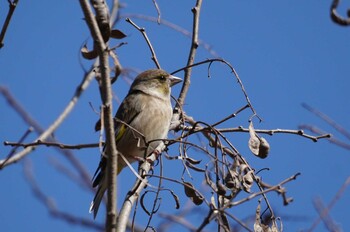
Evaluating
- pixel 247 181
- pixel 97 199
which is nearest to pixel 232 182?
pixel 247 181

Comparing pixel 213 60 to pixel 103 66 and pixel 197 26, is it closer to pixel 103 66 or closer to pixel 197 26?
pixel 197 26

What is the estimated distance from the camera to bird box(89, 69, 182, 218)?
18.5 ft

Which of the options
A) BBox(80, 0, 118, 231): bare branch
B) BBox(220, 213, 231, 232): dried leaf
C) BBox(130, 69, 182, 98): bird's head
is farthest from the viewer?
BBox(130, 69, 182, 98): bird's head

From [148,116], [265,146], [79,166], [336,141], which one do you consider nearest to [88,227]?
[79,166]

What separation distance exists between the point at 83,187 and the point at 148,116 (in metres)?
1.05

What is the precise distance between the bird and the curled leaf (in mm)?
1739

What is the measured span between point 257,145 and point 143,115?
2.30 metres

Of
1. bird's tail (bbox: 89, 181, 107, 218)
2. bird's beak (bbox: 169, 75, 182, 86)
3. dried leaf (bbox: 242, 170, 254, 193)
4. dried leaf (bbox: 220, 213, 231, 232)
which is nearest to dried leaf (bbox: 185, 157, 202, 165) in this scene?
dried leaf (bbox: 242, 170, 254, 193)

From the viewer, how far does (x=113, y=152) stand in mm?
2594

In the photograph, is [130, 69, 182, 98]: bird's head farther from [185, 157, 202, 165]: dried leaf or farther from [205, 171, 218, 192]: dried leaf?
[205, 171, 218, 192]: dried leaf

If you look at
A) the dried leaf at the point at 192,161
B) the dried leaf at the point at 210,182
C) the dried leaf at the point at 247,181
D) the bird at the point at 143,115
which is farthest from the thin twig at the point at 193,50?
the dried leaf at the point at 247,181

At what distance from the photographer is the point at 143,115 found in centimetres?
586

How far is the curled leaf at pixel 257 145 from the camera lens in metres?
3.72

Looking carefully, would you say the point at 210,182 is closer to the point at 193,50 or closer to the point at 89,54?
the point at 89,54
